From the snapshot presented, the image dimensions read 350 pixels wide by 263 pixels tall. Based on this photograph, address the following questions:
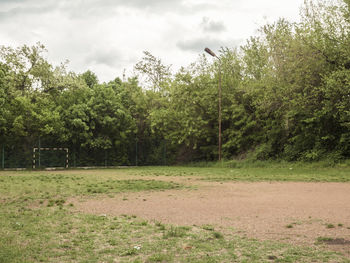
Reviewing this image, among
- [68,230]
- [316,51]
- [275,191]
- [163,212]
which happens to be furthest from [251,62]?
[68,230]

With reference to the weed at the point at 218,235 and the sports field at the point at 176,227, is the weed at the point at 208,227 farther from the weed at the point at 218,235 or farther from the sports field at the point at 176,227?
the weed at the point at 218,235

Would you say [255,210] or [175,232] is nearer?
[175,232]

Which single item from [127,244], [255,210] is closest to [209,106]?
[255,210]

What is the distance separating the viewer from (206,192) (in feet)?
39.3

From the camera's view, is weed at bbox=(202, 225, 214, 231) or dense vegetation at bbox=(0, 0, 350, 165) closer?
weed at bbox=(202, 225, 214, 231)

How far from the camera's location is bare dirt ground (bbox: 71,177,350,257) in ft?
19.7

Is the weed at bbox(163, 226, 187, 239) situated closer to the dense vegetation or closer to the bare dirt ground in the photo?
the bare dirt ground

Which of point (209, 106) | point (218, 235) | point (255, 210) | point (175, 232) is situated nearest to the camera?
point (218, 235)

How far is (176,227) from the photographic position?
253 inches

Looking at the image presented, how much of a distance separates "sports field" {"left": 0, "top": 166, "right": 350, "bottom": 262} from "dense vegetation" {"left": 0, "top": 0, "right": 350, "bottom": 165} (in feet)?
41.9

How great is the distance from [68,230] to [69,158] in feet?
84.2

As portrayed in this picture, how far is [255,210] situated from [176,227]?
260 centimetres

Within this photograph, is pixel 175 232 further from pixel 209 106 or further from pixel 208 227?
pixel 209 106

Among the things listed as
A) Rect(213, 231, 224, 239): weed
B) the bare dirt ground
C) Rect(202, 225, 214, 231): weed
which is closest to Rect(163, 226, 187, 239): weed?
Rect(202, 225, 214, 231): weed
